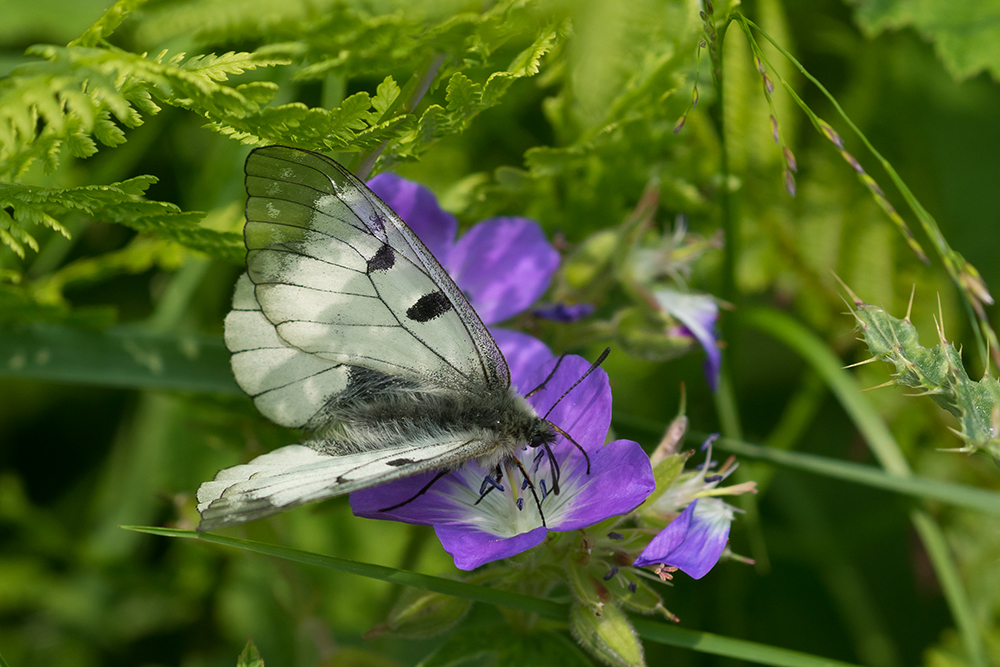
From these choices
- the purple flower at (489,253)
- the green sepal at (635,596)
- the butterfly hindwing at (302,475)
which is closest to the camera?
the butterfly hindwing at (302,475)

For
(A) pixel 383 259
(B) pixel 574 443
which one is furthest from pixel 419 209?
(B) pixel 574 443

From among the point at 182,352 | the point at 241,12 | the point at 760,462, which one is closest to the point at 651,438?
the point at 760,462

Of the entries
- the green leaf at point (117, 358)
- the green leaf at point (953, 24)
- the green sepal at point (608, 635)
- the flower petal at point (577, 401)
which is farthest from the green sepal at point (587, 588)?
the green leaf at point (953, 24)

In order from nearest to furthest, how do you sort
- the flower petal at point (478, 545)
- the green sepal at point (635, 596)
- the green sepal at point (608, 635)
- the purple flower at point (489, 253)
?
the flower petal at point (478, 545) → the green sepal at point (608, 635) → the green sepal at point (635, 596) → the purple flower at point (489, 253)

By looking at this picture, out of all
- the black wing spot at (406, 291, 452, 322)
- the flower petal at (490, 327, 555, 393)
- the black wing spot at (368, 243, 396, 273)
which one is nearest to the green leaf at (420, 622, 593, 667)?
the flower petal at (490, 327, 555, 393)

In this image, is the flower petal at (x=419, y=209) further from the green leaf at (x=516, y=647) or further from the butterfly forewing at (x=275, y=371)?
the green leaf at (x=516, y=647)

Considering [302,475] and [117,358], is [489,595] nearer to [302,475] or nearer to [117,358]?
[302,475]
